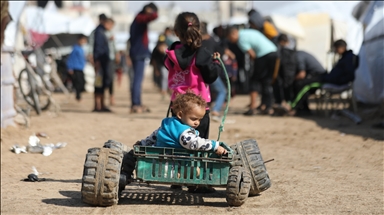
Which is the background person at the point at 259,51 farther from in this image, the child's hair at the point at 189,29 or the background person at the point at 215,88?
the child's hair at the point at 189,29

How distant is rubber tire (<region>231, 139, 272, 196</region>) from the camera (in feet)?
18.5

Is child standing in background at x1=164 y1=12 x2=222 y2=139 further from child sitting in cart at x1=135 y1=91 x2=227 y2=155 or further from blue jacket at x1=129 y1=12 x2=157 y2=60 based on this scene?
blue jacket at x1=129 y1=12 x2=157 y2=60

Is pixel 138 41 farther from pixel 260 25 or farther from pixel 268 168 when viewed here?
pixel 268 168

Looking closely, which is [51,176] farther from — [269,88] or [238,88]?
[238,88]

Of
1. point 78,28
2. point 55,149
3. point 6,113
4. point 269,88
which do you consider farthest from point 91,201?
point 78,28

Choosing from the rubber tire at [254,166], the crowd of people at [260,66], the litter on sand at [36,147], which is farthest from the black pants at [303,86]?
the rubber tire at [254,166]

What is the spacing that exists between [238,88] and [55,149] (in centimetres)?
1364

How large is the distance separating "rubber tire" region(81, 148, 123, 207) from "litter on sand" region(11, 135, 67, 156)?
3243 mm

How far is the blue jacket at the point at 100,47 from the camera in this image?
1395 centimetres

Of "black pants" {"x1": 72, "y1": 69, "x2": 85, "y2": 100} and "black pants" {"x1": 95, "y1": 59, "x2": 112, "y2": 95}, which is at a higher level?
"black pants" {"x1": 95, "y1": 59, "x2": 112, "y2": 95}

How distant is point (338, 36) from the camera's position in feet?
62.3

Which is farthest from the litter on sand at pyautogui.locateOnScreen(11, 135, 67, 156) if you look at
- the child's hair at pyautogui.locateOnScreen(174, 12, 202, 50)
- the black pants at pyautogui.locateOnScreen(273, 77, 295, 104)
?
the black pants at pyautogui.locateOnScreen(273, 77, 295, 104)

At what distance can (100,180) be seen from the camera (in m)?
5.27

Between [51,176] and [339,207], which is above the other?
[339,207]
